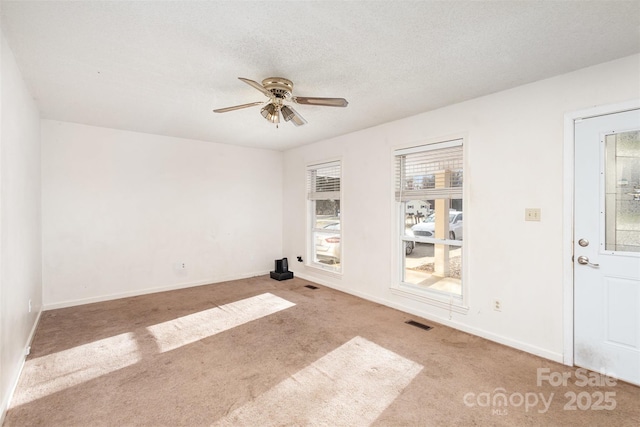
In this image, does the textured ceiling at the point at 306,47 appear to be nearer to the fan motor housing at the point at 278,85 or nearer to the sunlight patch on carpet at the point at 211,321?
the fan motor housing at the point at 278,85

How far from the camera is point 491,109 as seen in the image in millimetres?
3018

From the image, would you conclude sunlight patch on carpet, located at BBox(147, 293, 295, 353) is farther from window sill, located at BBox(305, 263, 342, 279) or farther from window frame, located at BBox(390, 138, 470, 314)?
window frame, located at BBox(390, 138, 470, 314)

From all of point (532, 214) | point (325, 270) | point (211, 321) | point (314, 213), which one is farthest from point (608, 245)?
point (314, 213)

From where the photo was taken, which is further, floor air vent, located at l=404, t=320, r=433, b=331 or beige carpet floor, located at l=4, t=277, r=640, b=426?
floor air vent, located at l=404, t=320, r=433, b=331

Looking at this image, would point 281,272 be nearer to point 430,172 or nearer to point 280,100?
point 430,172

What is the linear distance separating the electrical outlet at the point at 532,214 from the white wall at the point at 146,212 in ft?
14.1

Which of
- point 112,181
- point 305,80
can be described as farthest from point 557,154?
point 112,181

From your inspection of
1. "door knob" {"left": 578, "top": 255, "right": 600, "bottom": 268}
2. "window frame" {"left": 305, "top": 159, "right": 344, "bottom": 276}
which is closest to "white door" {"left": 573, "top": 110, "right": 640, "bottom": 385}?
"door knob" {"left": 578, "top": 255, "right": 600, "bottom": 268}

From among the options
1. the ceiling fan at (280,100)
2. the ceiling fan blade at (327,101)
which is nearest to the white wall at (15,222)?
the ceiling fan at (280,100)

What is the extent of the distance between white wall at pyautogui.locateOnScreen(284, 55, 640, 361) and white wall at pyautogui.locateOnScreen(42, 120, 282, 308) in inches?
111

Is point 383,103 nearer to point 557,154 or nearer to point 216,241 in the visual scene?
point 557,154

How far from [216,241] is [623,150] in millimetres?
5226

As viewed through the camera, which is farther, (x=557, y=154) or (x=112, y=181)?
(x=112, y=181)

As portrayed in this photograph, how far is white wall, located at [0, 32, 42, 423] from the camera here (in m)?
2.02
